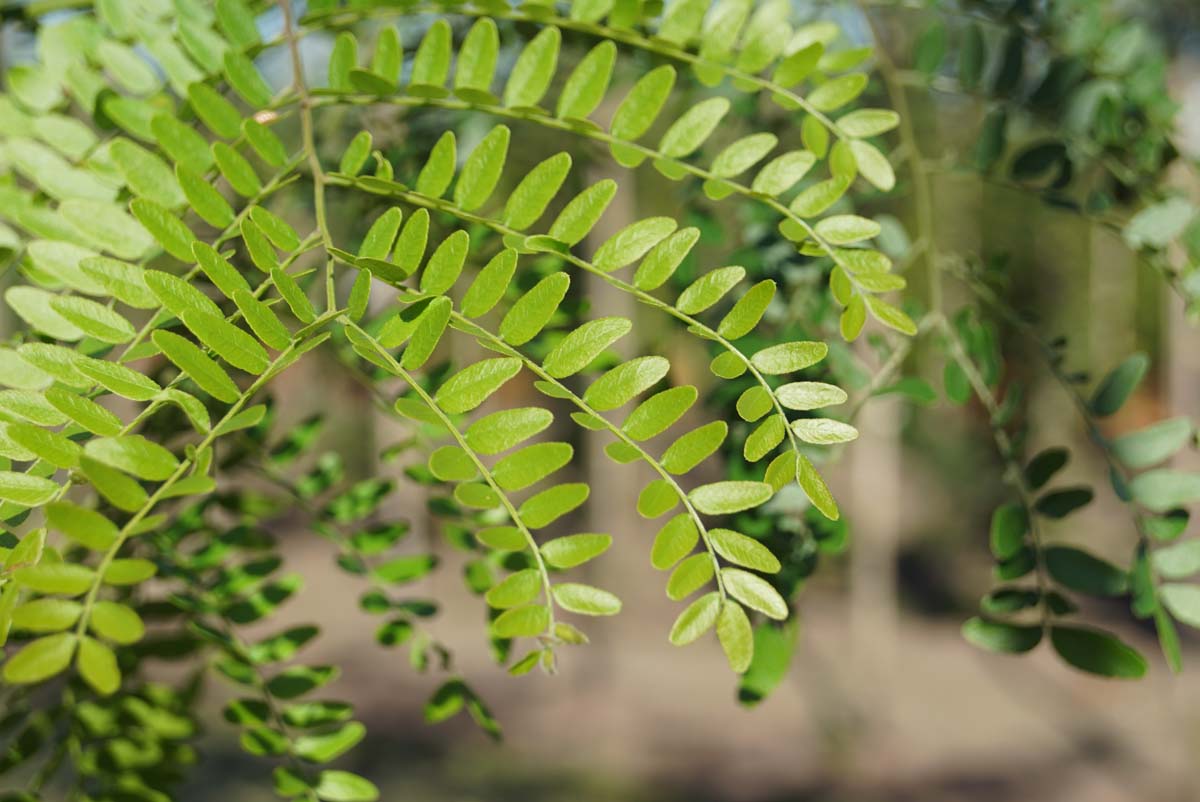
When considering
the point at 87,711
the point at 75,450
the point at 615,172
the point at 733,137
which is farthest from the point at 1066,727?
the point at 75,450

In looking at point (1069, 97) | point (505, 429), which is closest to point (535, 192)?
point (505, 429)

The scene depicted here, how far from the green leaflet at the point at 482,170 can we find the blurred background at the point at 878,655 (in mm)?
1994

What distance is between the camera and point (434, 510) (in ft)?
2.52

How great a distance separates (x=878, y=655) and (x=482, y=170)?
182 inches

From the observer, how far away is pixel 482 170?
0.49 metres

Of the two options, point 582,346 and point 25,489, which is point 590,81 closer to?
point 582,346

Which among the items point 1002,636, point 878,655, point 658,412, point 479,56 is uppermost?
point 479,56

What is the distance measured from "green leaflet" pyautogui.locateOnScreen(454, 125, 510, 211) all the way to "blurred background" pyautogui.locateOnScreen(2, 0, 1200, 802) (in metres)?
1.99

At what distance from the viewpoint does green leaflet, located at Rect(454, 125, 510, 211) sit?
481 millimetres

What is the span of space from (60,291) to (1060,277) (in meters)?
5.39

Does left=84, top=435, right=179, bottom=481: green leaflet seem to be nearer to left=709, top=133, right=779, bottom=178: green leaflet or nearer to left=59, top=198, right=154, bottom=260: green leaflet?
left=59, top=198, right=154, bottom=260: green leaflet

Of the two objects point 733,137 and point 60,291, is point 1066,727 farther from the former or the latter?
point 60,291

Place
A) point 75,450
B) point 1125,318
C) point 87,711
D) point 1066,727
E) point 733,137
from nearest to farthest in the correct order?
1. point 75,450
2. point 87,711
3. point 733,137
4. point 1066,727
5. point 1125,318

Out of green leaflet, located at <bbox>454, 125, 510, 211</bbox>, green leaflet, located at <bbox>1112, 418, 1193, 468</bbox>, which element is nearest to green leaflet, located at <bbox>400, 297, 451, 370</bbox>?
green leaflet, located at <bbox>454, 125, 510, 211</bbox>
